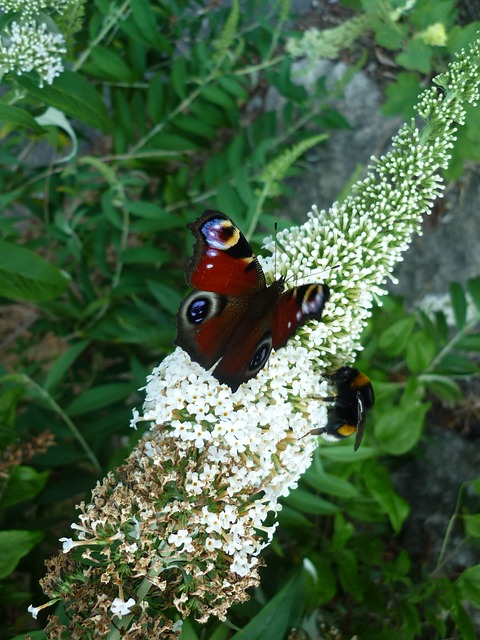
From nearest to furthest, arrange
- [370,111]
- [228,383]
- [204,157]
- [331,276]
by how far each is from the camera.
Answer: [228,383] < [331,276] < [370,111] < [204,157]

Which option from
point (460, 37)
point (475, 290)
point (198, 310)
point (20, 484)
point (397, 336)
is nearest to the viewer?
point (198, 310)

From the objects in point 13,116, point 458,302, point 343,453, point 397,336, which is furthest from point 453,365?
point 13,116

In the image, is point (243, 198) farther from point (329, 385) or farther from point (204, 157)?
point (204, 157)

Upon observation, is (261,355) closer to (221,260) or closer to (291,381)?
(291,381)

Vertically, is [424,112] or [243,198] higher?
[424,112]

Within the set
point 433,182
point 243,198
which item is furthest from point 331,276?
point 243,198

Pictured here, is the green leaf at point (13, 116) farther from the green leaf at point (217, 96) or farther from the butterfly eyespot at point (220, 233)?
the green leaf at point (217, 96)

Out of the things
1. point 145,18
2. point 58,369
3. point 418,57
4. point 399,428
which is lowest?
point 58,369
